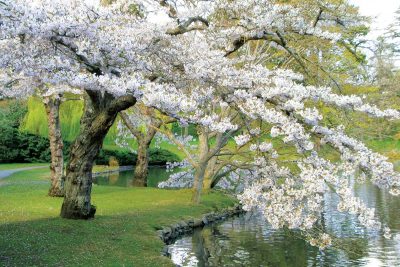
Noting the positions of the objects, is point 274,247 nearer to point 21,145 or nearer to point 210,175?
point 210,175

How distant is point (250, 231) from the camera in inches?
967

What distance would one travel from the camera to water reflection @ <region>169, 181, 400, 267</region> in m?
18.6

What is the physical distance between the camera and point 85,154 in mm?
18453

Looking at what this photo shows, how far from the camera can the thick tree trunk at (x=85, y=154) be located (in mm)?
17969

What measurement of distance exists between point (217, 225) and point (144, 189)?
807 centimetres

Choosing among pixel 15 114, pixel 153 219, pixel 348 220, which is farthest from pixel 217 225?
pixel 15 114

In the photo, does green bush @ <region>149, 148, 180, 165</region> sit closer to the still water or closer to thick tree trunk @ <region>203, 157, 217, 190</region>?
thick tree trunk @ <region>203, 157, 217, 190</region>

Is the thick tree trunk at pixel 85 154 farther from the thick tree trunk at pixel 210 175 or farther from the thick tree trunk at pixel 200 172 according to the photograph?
the thick tree trunk at pixel 210 175

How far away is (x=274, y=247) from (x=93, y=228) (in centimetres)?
765

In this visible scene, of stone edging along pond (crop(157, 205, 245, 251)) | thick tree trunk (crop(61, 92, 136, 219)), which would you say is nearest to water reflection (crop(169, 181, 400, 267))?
stone edging along pond (crop(157, 205, 245, 251))

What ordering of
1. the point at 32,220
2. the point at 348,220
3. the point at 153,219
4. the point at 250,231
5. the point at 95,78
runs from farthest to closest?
the point at 348,220
the point at 250,231
the point at 153,219
the point at 32,220
the point at 95,78

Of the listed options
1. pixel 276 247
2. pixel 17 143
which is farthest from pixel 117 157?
pixel 276 247

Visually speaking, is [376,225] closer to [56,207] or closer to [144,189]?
[56,207]

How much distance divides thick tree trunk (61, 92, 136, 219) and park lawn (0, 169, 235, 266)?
59cm
